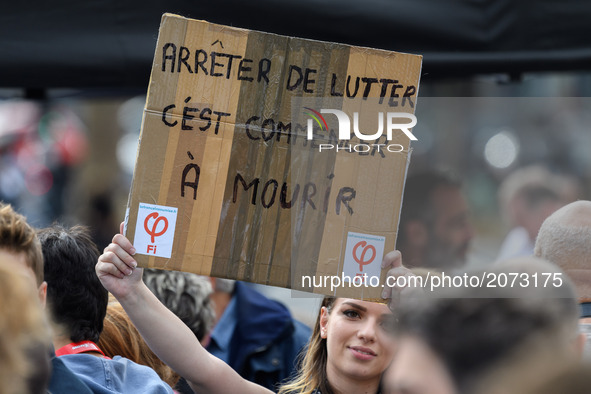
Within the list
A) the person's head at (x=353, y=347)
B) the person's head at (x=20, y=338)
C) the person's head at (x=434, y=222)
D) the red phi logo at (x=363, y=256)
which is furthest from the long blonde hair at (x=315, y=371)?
the person's head at (x=434, y=222)

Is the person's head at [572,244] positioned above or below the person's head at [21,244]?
above

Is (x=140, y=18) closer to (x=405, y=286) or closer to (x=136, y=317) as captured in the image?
(x=136, y=317)

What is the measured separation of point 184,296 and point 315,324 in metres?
0.76

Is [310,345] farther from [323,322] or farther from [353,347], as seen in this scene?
[353,347]

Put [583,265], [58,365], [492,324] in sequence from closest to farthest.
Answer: [492,324], [58,365], [583,265]

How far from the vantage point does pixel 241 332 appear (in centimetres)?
387

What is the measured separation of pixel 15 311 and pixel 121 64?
1634mm

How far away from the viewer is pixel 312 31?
2.91 meters

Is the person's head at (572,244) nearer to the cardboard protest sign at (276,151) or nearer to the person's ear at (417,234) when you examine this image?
the cardboard protest sign at (276,151)

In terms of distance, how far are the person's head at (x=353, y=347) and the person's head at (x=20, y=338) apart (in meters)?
1.30

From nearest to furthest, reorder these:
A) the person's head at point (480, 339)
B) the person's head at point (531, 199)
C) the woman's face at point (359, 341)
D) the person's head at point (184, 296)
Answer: the person's head at point (480, 339), the woman's face at point (359, 341), the person's head at point (184, 296), the person's head at point (531, 199)

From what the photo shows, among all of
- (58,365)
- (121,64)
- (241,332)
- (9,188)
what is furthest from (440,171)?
(9,188)

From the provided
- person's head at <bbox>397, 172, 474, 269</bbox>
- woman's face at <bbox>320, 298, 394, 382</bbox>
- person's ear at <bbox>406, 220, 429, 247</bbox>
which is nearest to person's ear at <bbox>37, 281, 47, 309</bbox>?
woman's face at <bbox>320, 298, 394, 382</bbox>

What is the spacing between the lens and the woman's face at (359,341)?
267 centimetres
